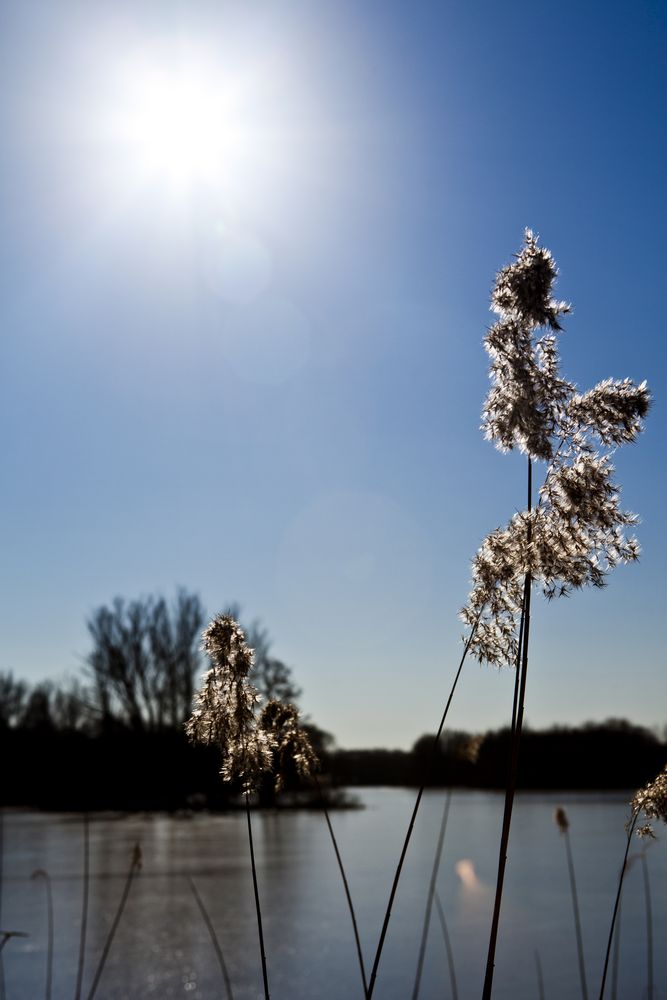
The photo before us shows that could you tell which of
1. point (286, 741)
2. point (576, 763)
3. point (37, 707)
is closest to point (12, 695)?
point (37, 707)

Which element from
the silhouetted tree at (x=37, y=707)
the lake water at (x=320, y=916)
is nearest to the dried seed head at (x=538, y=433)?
the lake water at (x=320, y=916)

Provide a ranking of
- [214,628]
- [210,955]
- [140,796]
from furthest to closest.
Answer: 1. [140,796]
2. [210,955]
3. [214,628]

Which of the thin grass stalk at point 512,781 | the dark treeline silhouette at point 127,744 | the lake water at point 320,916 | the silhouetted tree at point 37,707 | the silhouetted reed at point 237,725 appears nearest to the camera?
the thin grass stalk at point 512,781

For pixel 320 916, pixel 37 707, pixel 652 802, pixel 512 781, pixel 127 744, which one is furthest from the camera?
pixel 37 707

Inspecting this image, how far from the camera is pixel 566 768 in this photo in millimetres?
65562

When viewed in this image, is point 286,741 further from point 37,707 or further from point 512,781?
point 37,707

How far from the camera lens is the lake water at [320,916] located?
11.8 meters

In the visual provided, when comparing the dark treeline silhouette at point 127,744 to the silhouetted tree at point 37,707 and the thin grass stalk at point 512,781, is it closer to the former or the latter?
the silhouetted tree at point 37,707

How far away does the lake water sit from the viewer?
38.6ft

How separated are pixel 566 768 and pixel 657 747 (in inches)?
282

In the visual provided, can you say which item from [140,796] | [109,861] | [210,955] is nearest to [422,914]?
[210,955]

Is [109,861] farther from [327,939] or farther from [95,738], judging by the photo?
[95,738]

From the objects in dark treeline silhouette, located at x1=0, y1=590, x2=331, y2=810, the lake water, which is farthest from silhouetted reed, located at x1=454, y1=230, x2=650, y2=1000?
dark treeline silhouette, located at x1=0, y1=590, x2=331, y2=810

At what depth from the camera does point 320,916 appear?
15789 mm
